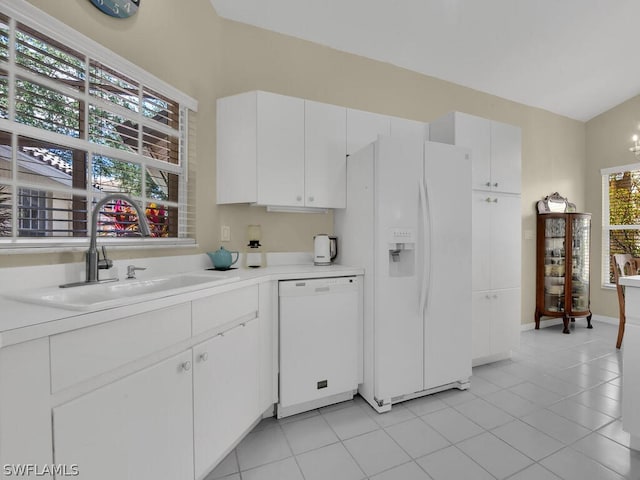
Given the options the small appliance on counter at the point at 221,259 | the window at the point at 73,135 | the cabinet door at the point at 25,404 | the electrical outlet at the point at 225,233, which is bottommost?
the cabinet door at the point at 25,404

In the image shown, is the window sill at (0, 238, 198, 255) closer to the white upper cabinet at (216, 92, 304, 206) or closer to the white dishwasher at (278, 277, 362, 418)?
the white upper cabinet at (216, 92, 304, 206)

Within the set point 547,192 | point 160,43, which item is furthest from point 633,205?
point 160,43

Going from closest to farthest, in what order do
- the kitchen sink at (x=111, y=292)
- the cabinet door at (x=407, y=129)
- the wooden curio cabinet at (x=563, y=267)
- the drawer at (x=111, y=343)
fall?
the drawer at (x=111, y=343), the kitchen sink at (x=111, y=292), the cabinet door at (x=407, y=129), the wooden curio cabinet at (x=563, y=267)

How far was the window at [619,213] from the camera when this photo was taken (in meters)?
4.09

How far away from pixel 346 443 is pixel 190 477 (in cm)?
87

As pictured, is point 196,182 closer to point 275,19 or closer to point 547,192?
point 275,19

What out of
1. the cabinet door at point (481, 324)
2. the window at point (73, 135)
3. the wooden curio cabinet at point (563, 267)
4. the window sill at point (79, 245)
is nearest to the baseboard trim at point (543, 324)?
the wooden curio cabinet at point (563, 267)

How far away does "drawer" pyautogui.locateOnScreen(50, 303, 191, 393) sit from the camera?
0.84 meters

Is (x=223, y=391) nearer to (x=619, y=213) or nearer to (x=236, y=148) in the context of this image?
(x=236, y=148)

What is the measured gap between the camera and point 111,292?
1.43 m

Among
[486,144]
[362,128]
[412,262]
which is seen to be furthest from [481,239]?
[362,128]

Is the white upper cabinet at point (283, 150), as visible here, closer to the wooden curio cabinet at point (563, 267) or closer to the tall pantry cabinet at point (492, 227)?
the tall pantry cabinet at point (492, 227)

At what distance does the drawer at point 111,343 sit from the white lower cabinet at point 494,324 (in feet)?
8.19

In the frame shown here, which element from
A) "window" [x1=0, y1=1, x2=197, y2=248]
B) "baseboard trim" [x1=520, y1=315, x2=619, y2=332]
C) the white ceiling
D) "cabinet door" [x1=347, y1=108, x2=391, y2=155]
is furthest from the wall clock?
"baseboard trim" [x1=520, y1=315, x2=619, y2=332]
